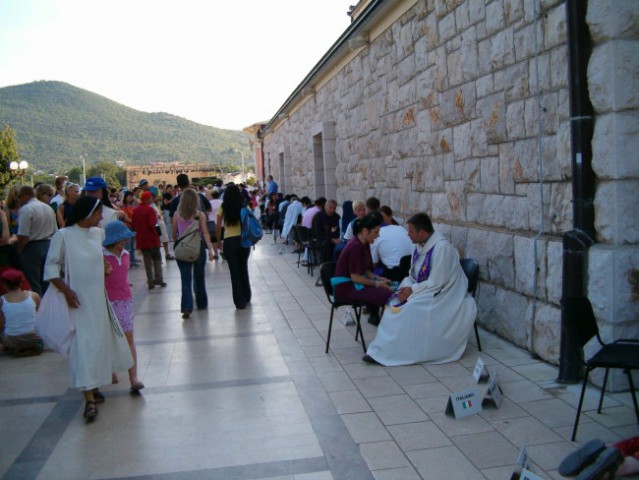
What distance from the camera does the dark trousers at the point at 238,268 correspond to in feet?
27.3

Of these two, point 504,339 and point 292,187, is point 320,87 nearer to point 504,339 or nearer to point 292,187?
Result: point 292,187

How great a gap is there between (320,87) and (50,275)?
11.5m

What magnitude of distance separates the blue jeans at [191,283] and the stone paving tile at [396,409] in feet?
12.8

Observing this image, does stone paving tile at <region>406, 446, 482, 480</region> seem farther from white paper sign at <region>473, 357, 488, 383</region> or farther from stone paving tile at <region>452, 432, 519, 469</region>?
white paper sign at <region>473, 357, 488, 383</region>

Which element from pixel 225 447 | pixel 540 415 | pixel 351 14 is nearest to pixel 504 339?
pixel 540 415

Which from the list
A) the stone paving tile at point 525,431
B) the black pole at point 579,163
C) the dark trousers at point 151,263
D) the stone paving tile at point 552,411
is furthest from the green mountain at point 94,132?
the stone paving tile at point 525,431

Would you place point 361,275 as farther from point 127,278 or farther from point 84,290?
point 84,290

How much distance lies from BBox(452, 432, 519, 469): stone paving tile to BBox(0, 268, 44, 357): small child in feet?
15.3

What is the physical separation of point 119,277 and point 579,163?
357 centimetres

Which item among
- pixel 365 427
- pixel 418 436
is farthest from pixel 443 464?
pixel 365 427

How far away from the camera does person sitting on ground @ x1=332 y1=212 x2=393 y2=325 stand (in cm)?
587

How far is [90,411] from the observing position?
4.60 m

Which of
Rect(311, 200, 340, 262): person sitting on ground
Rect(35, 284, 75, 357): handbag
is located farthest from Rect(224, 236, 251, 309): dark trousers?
Rect(35, 284, 75, 357): handbag

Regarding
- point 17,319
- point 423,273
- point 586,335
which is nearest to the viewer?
point 586,335
